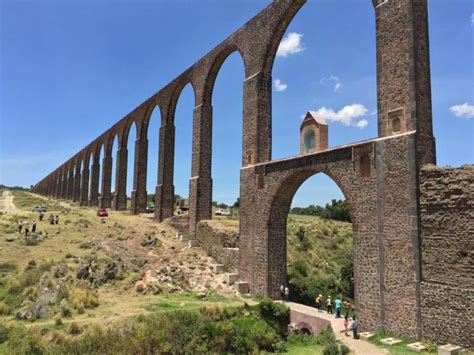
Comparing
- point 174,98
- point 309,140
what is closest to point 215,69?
point 174,98

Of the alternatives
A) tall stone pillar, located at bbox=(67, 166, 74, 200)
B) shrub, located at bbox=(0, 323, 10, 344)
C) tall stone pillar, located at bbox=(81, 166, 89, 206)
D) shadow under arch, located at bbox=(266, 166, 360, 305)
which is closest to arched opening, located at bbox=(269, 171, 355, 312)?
shadow under arch, located at bbox=(266, 166, 360, 305)

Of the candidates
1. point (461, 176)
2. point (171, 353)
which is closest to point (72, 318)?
point (171, 353)

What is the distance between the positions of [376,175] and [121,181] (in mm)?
32077

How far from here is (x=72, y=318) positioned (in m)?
12.9

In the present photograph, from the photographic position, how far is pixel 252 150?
1888 cm

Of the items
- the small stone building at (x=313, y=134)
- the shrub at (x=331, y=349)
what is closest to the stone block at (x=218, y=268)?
the small stone building at (x=313, y=134)

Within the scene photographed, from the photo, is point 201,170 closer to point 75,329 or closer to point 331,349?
point 75,329

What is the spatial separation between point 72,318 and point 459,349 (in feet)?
37.2

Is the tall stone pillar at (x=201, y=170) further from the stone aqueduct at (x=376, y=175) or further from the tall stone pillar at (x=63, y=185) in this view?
the tall stone pillar at (x=63, y=185)

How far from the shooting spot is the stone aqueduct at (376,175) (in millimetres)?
11312

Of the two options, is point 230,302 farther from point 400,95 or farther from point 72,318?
point 400,95

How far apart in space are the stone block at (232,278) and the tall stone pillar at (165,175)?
10856mm

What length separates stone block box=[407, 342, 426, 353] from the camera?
1014 centimetres

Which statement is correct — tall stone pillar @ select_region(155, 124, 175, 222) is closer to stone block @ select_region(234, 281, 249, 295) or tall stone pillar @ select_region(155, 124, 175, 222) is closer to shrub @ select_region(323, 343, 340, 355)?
stone block @ select_region(234, 281, 249, 295)
